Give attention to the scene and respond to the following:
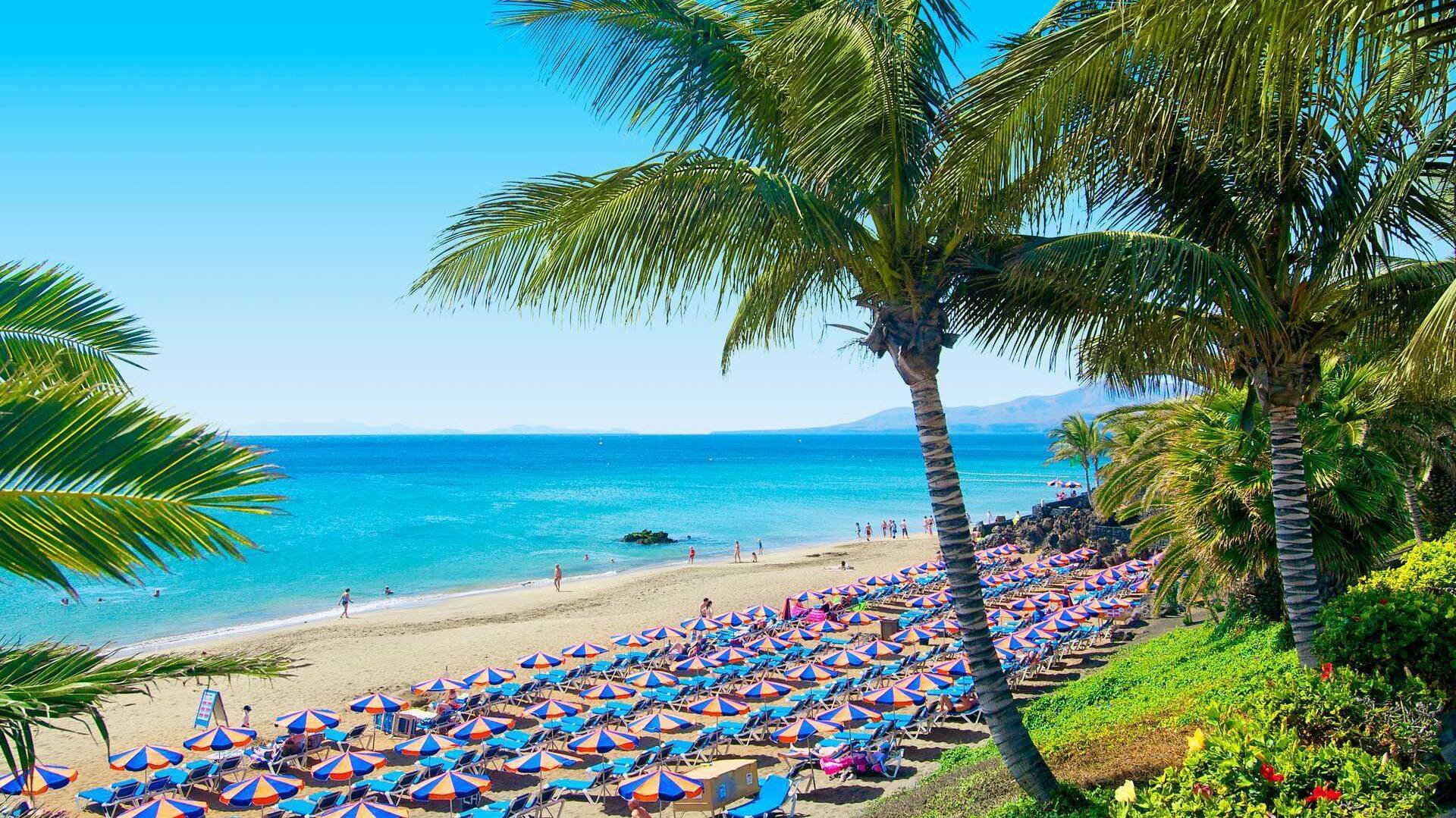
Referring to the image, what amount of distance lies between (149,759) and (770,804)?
31.2 feet

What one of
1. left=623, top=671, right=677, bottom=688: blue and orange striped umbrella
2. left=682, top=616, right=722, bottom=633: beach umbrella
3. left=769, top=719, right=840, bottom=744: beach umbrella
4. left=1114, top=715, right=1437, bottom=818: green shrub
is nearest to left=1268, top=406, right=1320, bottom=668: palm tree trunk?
left=1114, top=715, right=1437, bottom=818: green shrub

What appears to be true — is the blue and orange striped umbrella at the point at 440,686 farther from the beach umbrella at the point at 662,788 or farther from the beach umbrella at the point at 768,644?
the beach umbrella at the point at 662,788

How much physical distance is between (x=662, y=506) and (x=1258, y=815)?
83157 mm

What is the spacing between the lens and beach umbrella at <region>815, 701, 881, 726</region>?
1570 cm

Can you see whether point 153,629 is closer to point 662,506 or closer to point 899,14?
point 899,14

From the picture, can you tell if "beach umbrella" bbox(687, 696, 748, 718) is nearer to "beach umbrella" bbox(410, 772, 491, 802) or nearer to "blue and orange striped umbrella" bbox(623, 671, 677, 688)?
"blue and orange striped umbrella" bbox(623, 671, 677, 688)

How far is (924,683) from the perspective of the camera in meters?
16.9

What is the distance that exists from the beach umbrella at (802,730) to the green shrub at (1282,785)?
10.6 metres

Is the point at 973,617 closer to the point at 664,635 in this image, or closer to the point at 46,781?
the point at 46,781

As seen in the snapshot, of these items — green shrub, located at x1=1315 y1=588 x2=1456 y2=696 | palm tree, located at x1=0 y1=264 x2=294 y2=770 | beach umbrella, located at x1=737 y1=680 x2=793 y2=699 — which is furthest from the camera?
beach umbrella, located at x1=737 y1=680 x2=793 y2=699

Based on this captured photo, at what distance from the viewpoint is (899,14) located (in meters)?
6.75

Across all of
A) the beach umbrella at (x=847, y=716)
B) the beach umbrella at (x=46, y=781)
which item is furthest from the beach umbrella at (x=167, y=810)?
the beach umbrella at (x=847, y=716)

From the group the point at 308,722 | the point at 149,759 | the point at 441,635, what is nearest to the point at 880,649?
the point at 308,722

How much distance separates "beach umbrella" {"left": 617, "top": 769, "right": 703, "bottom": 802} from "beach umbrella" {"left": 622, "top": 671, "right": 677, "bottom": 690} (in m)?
5.70
